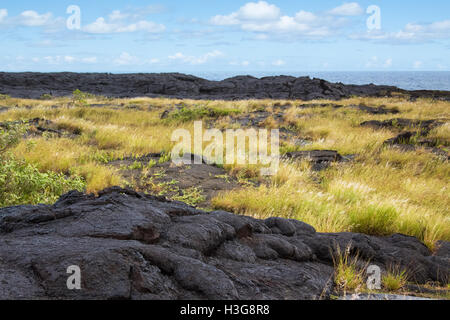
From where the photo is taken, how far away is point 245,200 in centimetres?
596

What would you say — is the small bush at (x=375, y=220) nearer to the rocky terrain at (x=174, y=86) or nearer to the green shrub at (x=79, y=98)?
the green shrub at (x=79, y=98)

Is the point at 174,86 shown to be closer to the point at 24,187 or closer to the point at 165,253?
the point at 24,187

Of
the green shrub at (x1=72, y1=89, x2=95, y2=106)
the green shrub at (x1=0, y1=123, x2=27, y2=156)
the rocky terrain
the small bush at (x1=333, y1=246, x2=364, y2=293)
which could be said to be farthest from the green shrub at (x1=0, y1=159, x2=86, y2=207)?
the rocky terrain

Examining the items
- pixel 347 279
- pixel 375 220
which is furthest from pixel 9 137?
pixel 375 220

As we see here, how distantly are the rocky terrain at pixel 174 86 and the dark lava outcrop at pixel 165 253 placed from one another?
151 ft

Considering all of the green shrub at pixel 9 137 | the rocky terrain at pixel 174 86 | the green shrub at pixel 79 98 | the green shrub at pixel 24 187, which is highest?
the rocky terrain at pixel 174 86

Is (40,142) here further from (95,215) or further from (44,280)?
(44,280)

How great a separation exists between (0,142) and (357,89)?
53626mm

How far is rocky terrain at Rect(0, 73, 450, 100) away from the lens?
51562 millimetres

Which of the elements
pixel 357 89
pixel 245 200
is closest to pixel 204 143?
pixel 245 200

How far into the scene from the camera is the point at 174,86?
194 ft

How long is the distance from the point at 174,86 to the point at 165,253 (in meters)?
58.6

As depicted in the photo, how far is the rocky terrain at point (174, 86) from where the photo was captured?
5156 centimetres

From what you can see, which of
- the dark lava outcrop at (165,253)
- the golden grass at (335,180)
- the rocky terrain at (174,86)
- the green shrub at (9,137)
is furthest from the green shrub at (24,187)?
the rocky terrain at (174,86)
